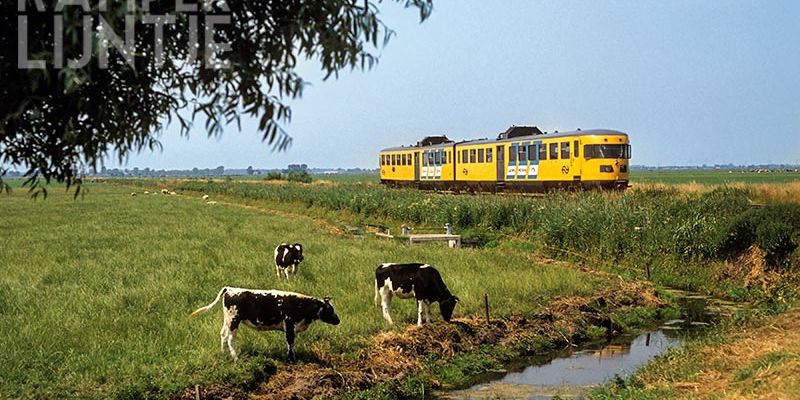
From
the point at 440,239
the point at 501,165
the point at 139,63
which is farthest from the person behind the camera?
the point at 501,165

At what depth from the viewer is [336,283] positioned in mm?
15625

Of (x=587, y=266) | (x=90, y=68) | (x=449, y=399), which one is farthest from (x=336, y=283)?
(x=90, y=68)

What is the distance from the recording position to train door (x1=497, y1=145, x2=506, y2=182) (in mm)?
36281

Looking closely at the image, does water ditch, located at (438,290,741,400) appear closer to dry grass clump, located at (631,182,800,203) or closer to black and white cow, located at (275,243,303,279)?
black and white cow, located at (275,243,303,279)

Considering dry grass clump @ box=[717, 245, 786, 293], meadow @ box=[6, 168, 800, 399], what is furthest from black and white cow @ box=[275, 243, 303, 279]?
dry grass clump @ box=[717, 245, 786, 293]

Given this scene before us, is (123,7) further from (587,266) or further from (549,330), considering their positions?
(587,266)

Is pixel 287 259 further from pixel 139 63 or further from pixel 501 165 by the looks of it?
pixel 501 165

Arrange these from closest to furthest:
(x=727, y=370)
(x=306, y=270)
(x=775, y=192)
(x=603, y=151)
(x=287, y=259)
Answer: (x=727, y=370)
(x=287, y=259)
(x=306, y=270)
(x=603, y=151)
(x=775, y=192)

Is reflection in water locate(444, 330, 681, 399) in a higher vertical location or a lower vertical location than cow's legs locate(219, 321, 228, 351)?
lower

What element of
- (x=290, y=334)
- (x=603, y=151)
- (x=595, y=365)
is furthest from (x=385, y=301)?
(x=603, y=151)

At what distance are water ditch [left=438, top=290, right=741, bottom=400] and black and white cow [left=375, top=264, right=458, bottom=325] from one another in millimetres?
1683

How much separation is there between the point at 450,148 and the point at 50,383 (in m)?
35.4

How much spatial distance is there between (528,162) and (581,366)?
2297cm

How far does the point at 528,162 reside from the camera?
34.2 m
